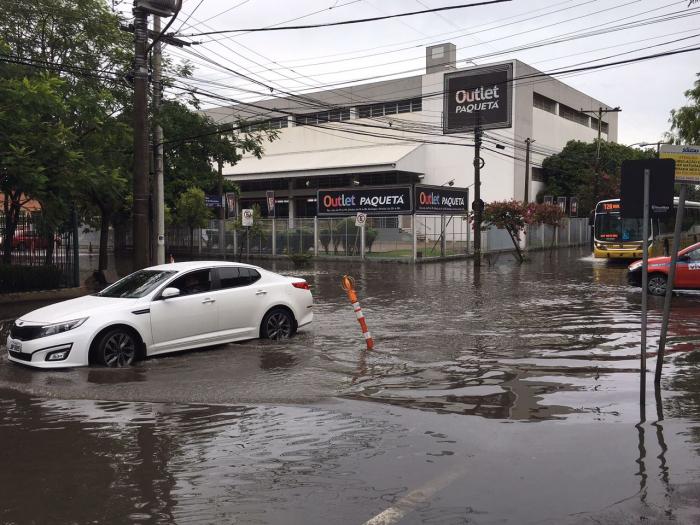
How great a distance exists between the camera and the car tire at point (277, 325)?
1116 cm

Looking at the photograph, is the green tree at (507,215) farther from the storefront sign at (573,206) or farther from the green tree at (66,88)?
the storefront sign at (573,206)

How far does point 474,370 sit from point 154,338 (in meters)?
4.50

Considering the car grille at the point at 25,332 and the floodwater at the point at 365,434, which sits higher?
the car grille at the point at 25,332

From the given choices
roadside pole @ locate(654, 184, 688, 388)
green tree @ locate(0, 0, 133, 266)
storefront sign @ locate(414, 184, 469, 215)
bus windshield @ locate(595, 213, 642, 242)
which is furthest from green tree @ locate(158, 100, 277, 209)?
roadside pole @ locate(654, 184, 688, 388)

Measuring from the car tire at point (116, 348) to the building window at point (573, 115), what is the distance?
5355cm

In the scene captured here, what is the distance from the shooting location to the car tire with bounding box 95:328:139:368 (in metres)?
9.05

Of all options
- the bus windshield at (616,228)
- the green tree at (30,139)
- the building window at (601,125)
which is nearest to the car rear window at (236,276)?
the green tree at (30,139)

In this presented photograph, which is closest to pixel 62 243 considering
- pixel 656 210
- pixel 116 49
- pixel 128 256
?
pixel 116 49

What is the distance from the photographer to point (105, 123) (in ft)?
63.4

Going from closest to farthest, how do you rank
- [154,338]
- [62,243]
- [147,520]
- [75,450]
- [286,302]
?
[147,520], [75,450], [154,338], [286,302], [62,243]

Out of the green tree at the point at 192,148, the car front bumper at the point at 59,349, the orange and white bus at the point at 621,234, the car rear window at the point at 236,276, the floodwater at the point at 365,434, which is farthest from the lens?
the orange and white bus at the point at 621,234

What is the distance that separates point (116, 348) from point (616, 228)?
90.9 feet

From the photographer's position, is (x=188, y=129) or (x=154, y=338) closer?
(x=154, y=338)

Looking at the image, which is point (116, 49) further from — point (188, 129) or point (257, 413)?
point (257, 413)
